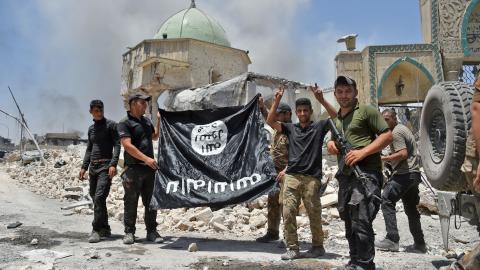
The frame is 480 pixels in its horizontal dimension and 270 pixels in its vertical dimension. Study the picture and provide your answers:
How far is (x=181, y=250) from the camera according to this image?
4.62m

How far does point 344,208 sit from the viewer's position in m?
3.53

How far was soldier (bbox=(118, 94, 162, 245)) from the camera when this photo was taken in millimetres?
4988

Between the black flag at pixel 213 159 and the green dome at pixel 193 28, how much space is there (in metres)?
23.7

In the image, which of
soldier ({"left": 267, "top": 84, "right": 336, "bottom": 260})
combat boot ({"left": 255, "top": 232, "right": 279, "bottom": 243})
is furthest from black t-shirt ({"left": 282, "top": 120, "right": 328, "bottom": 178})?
combat boot ({"left": 255, "top": 232, "right": 279, "bottom": 243})

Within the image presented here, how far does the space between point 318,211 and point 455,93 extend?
1.76 metres

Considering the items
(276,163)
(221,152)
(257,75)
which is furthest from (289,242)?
(257,75)

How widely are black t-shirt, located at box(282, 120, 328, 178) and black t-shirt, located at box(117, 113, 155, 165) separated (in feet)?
6.41

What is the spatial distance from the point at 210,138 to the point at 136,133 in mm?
948

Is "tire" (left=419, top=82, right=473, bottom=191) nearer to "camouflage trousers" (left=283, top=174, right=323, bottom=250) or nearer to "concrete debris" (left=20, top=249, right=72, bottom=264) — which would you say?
"camouflage trousers" (left=283, top=174, right=323, bottom=250)

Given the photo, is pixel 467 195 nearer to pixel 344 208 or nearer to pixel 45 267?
pixel 344 208

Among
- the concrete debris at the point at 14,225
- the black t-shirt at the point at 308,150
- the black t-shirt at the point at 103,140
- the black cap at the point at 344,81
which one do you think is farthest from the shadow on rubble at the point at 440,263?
the concrete debris at the point at 14,225

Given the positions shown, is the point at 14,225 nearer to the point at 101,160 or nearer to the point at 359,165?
the point at 101,160

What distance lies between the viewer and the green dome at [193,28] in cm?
2847

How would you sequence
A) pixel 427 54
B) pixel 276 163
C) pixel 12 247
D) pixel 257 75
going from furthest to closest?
pixel 427 54 < pixel 257 75 < pixel 276 163 < pixel 12 247
